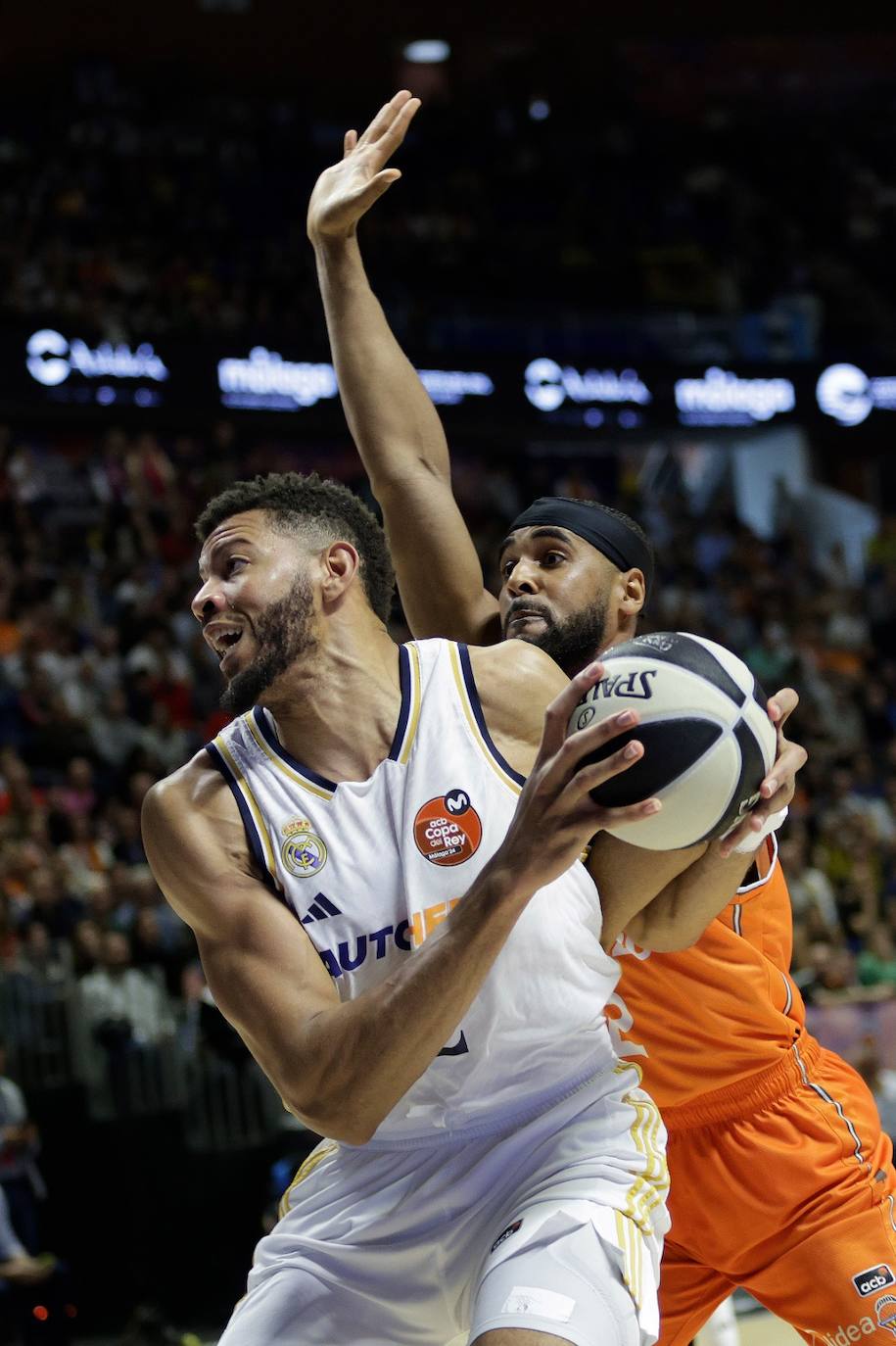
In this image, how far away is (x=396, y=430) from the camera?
12.5 feet

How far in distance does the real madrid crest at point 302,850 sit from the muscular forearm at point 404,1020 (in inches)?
12.5

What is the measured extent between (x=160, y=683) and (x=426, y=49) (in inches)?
442

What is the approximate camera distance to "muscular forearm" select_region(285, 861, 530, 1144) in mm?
2354

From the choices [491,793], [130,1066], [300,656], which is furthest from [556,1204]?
[130,1066]

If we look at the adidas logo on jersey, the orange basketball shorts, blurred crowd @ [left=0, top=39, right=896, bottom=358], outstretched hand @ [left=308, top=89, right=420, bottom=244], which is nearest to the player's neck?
the adidas logo on jersey

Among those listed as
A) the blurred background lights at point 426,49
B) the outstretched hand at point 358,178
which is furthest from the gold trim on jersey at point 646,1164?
the blurred background lights at point 426,49

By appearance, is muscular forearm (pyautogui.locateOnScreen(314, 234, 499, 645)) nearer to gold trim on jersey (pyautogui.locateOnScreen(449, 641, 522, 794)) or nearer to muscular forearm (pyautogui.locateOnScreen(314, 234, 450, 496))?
muscular forearm (pyautogui.locateOnScreen(314, 234, 450, 496))

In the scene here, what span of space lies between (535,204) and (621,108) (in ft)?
8.75

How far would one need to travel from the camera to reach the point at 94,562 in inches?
533

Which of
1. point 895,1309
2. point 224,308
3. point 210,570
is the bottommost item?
point 895,1309

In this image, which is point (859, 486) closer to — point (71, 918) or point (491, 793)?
point (71, 918)

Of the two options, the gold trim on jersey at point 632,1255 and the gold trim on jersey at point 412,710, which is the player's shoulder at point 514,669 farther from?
the gold trim on jersey at point 632,1255

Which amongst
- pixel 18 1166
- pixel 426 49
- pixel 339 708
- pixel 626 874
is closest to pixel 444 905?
pixel 626 874

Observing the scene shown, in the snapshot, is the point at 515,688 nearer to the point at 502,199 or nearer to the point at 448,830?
the point at 448,830
